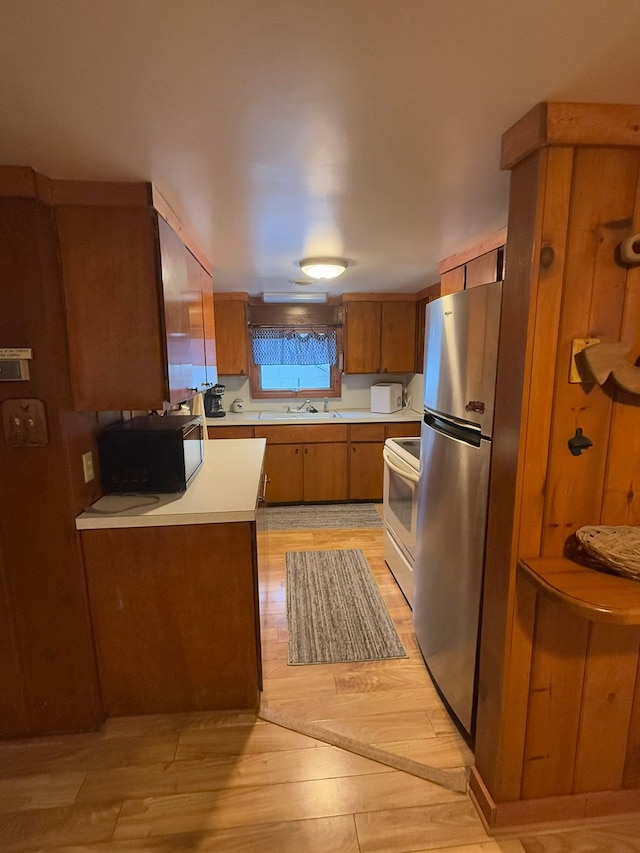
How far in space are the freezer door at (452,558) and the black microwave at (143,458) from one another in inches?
43.8

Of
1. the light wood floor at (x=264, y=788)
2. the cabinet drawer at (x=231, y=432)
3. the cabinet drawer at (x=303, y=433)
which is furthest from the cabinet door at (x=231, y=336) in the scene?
the light wood floor at (x=264, y=788)

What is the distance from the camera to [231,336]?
4.16m

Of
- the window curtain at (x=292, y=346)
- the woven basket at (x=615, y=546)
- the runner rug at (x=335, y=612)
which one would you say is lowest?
the runner rug at (x=335, y=612)

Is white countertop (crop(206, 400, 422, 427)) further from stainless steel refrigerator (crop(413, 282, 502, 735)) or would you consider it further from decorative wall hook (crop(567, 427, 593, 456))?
decorative wall hook (crop(567, 427, 593, 456))

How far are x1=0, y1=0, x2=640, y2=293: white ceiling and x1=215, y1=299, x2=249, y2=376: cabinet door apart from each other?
8.12ft

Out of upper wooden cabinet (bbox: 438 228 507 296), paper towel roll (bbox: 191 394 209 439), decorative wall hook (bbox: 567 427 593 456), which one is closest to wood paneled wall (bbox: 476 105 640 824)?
decorative wall hook (bbox: 567 427 593 456)

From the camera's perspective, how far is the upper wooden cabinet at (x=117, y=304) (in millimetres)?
1474

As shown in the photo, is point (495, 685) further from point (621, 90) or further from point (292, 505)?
point (292, 505)

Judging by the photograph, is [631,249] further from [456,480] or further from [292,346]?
[292,346]

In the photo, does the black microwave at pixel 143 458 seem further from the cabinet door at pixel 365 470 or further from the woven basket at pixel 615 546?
the cabinet door at pixel 365 470

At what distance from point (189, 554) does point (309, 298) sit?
309 cm

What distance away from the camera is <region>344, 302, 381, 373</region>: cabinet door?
420cm

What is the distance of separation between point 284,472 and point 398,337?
71.0 inches

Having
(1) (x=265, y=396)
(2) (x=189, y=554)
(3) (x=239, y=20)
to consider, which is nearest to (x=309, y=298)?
(1) (x=265, y=396)
